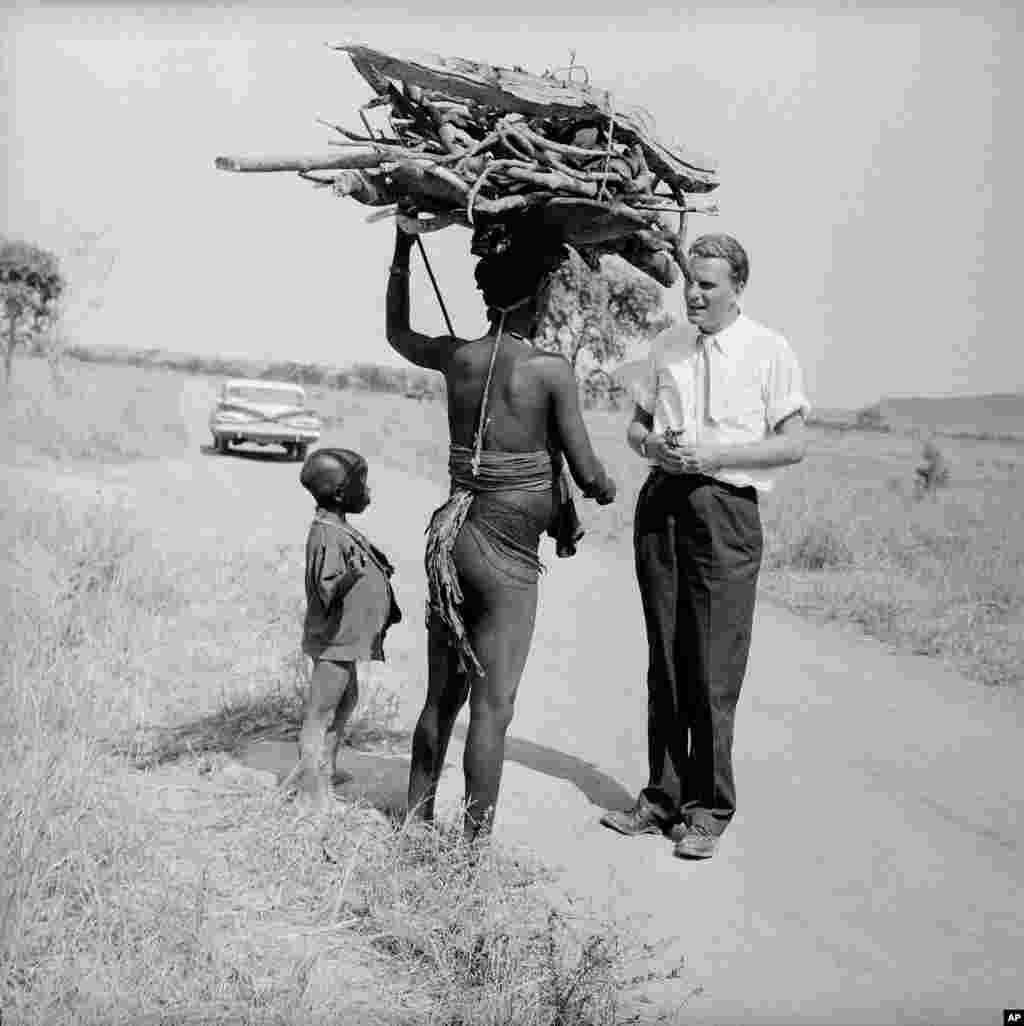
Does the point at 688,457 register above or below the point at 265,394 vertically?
above

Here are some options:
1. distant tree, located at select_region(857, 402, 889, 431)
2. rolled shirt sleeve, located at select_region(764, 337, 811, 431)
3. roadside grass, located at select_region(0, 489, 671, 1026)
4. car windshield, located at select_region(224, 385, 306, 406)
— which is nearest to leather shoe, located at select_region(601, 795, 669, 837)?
roadside grass, located at select_region(0, 489, 671, 1026)

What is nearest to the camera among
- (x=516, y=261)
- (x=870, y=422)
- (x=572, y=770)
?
(x=516, y=261)

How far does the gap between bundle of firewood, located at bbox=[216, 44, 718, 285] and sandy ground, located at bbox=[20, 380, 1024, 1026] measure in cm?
208

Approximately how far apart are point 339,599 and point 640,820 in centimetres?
135

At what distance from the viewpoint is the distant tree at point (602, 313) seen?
23906 millimetres

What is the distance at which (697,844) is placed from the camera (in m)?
4.39

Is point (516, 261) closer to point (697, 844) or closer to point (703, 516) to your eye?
point (703, 516)

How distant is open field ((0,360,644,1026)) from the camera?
3.03m

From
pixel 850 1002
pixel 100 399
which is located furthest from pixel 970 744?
pixel 100 399

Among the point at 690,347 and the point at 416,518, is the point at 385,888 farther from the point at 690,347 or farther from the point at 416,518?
the point at 416,518

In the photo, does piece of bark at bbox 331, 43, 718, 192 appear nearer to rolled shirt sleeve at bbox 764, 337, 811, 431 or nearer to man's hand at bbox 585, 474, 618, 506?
rolled shirt sleeve at bbox 764, 337, 811, 431

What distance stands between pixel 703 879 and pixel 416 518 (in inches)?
378

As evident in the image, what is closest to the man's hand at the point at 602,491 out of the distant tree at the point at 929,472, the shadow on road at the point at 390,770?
the shadow on road at the point at 390,770

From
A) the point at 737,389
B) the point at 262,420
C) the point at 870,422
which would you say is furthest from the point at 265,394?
the point at 870,422
